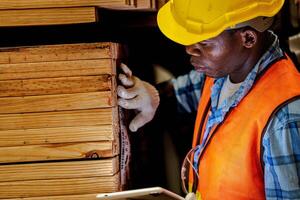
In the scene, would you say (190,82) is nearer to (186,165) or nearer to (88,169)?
(186,165)

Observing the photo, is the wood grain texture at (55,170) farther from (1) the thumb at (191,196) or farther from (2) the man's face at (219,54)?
(2) the man's face at (219,54)

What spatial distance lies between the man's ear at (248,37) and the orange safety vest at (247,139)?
154 mm

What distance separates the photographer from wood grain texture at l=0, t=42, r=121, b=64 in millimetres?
1905

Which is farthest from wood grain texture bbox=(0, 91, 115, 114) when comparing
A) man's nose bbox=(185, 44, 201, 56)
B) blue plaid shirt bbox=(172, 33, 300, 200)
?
blue plaid shirt bbox=(172, 33, 300, 200)

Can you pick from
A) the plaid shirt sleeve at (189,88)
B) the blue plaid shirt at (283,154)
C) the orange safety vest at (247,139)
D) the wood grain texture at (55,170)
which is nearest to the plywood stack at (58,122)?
the wood grain texture at (55,170)

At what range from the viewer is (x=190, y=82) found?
9.02 ft

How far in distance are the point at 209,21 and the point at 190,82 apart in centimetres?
86

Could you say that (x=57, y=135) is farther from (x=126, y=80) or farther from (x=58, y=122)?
(x=126, y=80)

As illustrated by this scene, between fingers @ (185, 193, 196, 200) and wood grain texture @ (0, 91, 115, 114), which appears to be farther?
fingers @ (185, 193, 196, 200)

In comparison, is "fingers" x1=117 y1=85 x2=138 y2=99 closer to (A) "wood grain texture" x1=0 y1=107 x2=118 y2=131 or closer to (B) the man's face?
(A) "wood grain texture" x1=0 y1=107 x2=118 y2=131

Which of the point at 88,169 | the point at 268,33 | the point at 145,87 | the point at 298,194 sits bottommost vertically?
the point at 298,194

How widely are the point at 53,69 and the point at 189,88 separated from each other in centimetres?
109

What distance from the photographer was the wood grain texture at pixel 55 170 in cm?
196

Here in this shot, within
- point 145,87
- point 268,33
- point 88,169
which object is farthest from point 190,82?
point 88,169
